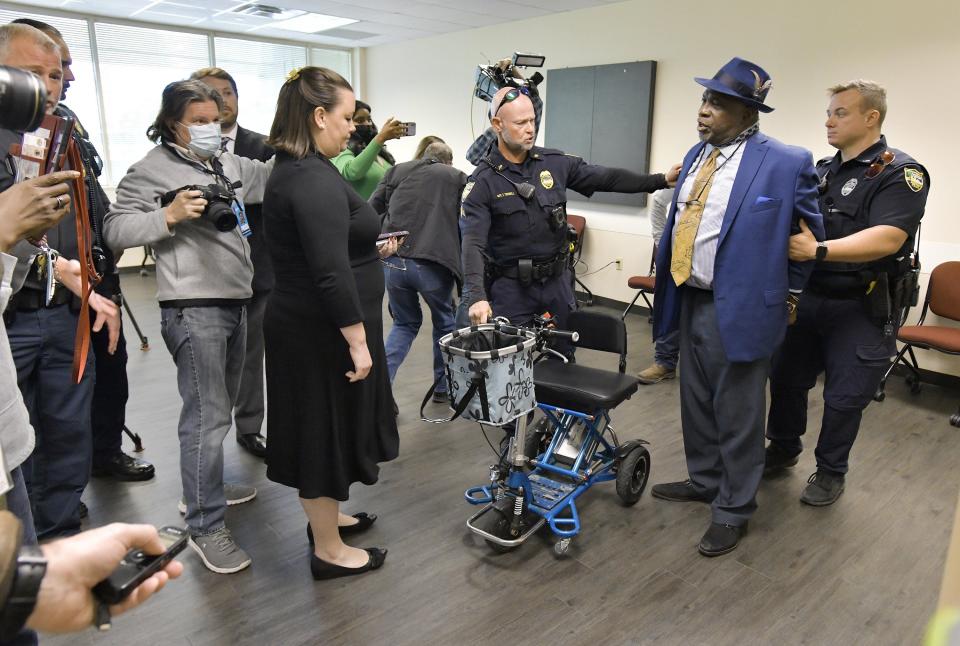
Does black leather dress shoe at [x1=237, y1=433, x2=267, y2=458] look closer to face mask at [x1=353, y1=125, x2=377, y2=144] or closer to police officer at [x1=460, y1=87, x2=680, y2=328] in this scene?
police officer at [x1=460, y1=87, x2=680, y2=328]

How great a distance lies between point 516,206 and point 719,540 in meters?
1.49

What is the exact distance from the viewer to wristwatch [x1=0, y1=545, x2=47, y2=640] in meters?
0.73

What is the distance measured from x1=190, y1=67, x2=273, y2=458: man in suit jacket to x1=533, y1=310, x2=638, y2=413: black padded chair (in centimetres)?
116

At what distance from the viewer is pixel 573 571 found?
7.24 ft

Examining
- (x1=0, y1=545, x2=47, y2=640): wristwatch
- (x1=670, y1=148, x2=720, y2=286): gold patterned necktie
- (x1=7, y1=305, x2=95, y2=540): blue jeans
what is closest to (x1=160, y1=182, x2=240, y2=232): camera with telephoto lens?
(x1=7, y1=305, x2=95, y2=540): blue jeans

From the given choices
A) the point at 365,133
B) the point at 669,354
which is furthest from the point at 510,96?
the point at 669,354

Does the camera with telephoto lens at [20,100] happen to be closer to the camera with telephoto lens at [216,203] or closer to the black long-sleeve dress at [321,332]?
the black long-sleeve dress at [321,332]

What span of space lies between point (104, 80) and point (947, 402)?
8573 mm

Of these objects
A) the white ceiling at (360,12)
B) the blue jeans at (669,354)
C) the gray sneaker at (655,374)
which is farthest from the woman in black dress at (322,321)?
the white ceiling at (360,12)

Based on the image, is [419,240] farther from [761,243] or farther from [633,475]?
[761,243]

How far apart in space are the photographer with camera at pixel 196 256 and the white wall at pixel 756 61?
14.0 ft

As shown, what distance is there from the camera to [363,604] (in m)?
2.02

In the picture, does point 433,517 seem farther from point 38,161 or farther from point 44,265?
point 38,161

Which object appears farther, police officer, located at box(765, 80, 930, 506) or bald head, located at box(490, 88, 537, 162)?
bald head, located at box(490, 88, 537, 162)
